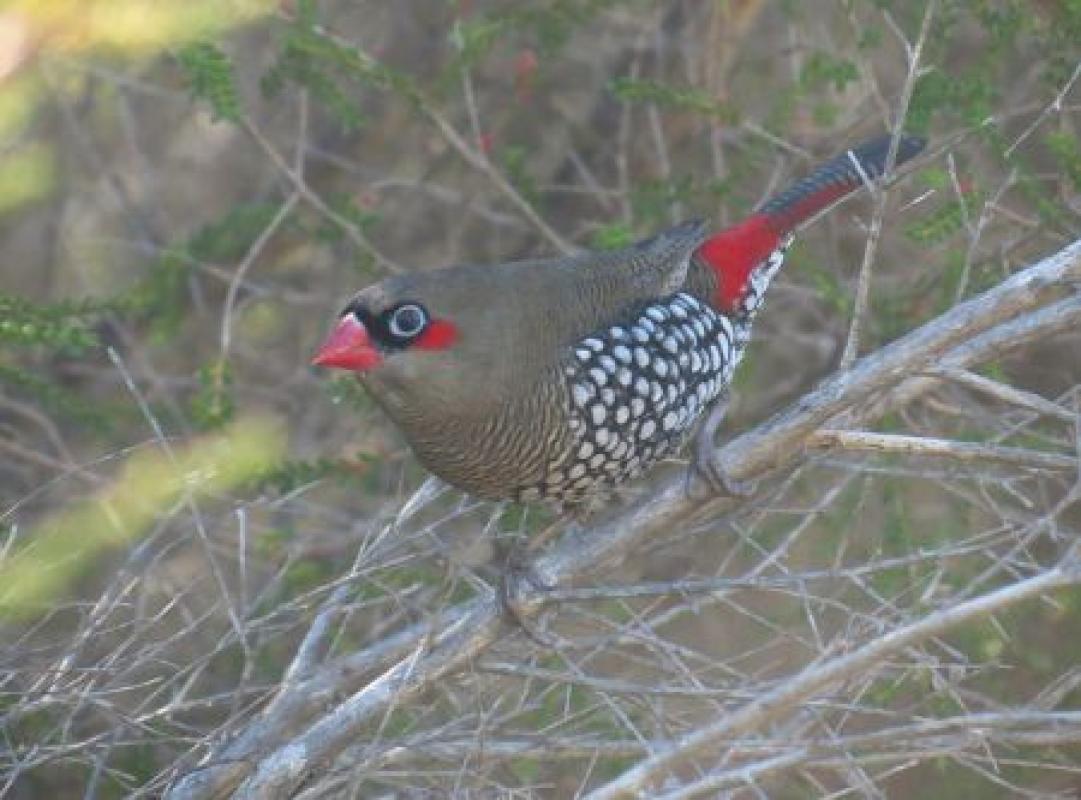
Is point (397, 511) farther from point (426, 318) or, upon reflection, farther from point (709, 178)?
point (709, 178)

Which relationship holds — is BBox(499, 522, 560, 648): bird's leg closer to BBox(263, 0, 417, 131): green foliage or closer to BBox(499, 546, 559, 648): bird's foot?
BBox(499, 546, 559, 648): bird's foot

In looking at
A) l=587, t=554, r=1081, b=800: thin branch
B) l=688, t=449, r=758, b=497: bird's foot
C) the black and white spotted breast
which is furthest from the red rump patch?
l=587, t=554, r=1081, b=800: thin branch

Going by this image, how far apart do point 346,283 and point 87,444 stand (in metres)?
0.87

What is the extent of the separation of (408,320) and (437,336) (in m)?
0.08

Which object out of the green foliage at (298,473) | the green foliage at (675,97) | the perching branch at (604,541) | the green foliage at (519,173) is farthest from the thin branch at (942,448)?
the green foliage at (519,173)

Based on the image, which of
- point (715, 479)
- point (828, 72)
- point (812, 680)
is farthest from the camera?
point (828, 72)

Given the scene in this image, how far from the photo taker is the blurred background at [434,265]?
12.4 feet

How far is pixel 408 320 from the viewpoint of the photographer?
3762 mm

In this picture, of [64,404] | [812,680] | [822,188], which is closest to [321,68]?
[64,404]

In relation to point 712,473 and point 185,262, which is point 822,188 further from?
point 185,262

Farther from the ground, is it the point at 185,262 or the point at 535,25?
the point at 535,25

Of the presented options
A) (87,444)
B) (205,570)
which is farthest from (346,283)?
(205,570)

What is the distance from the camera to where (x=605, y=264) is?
4285 millimetres

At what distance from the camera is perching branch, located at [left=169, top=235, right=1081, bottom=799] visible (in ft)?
11.1
